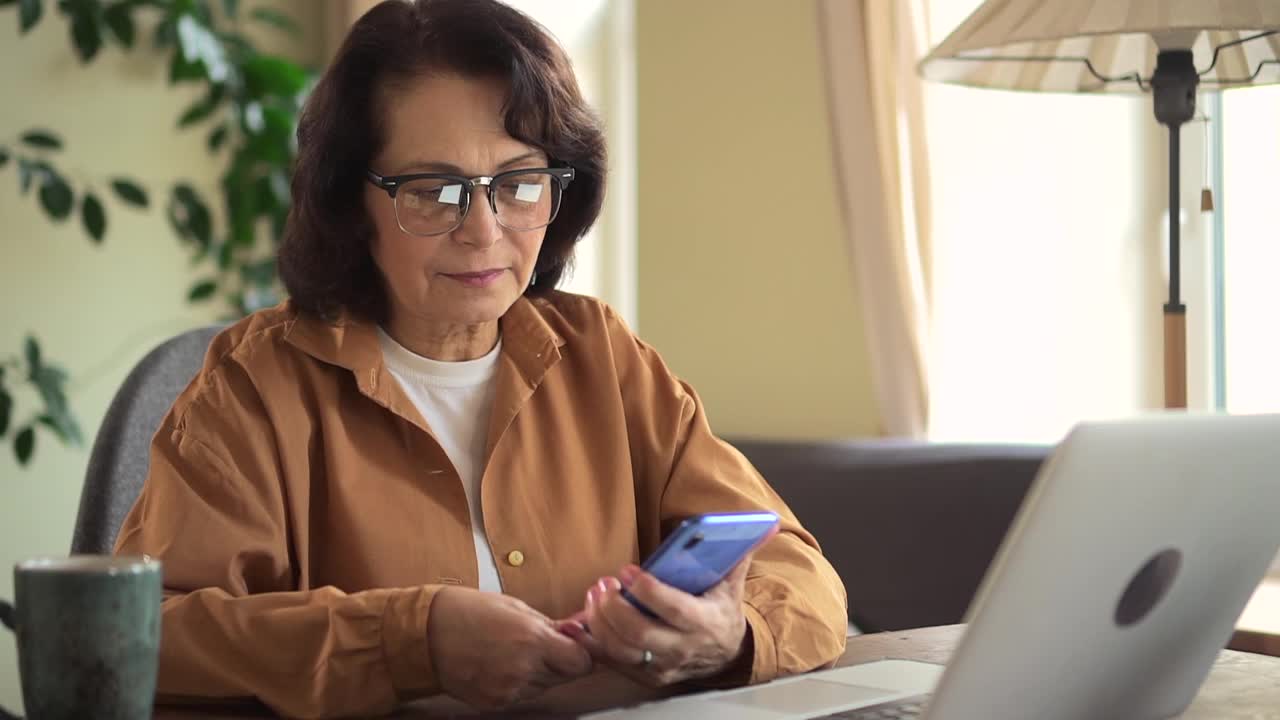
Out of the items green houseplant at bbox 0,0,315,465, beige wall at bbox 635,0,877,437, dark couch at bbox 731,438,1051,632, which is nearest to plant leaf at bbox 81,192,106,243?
green houseplant at bbox 0,0,315,465

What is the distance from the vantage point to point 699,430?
1.62 metres

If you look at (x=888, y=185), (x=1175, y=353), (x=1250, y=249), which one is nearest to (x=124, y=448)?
(x=1175, y=353)

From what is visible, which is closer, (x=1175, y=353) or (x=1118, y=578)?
(x=1118, y=578)

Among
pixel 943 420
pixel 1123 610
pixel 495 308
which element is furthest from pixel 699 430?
pixel 943 420

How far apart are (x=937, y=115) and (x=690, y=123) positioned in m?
0.69

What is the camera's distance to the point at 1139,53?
7.24 ft

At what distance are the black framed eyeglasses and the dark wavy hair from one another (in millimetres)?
52

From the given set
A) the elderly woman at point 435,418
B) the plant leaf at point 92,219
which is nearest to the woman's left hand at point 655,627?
the elderly woman at point 435,418

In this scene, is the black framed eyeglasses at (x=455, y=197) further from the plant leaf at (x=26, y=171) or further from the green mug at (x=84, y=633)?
the plant leaf at (x=26, y=171)

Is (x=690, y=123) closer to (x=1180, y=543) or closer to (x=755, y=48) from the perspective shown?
(x=755, y=48)

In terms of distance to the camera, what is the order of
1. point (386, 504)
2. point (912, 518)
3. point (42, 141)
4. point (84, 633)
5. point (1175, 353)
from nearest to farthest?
point (84, 633), point (386, 504), point (1175, 353), point (912, 518), point (42, 141)

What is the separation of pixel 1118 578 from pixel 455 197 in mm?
826

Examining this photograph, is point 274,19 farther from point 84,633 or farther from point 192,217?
point 84,633

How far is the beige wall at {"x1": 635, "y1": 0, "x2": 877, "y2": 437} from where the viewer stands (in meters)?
3.21
